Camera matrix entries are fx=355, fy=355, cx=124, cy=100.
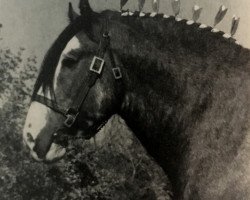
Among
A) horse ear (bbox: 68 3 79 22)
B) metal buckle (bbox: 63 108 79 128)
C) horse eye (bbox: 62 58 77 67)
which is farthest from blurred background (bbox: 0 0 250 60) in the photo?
metal buckle (bbox: 63 108 79 128)

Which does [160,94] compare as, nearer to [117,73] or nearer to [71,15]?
[117,73]

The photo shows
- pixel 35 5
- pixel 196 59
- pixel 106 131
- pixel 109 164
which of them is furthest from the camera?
pixel 109 164

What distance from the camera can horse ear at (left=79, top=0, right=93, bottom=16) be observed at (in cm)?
104

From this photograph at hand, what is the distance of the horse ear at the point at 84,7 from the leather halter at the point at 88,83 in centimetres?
9

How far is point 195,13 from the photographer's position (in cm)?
104

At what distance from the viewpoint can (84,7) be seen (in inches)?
41.1

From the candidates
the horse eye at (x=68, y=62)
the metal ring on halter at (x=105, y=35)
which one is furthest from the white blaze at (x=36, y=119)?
the metal ring on halter at (x=105, y=35)

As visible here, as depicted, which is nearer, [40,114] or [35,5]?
[40,114]

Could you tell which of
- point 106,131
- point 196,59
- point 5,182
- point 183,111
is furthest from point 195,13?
point 5,182

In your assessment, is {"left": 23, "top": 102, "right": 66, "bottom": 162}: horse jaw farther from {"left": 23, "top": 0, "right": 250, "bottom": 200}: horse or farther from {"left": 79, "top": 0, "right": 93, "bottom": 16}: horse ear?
{"left": 79, "top": 0, "right": 93, "bottom": 16}: horse ear

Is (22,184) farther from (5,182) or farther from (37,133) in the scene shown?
(37,133)

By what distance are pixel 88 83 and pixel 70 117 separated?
0.38 feet

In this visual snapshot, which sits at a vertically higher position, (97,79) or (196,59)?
(196,59)

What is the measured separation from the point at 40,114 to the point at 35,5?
14.9 inches
